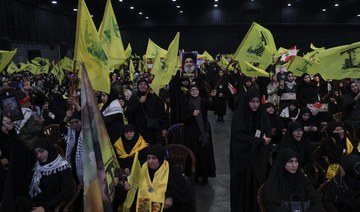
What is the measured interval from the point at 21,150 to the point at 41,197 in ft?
1.60

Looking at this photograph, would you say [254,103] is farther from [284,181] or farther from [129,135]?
[129,135]

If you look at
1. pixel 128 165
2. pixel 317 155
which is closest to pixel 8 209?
pixel 128 165

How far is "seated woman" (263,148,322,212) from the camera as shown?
2.97 metres

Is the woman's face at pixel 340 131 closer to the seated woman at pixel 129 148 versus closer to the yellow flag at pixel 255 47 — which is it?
the yellow flag at pixel 255 47

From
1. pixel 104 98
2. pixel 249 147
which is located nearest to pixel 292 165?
pixel 249 147

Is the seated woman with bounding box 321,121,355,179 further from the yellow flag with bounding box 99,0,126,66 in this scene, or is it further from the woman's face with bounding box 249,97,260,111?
the yellow flag with bounding box 99,0,126,66

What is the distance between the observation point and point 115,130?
174 inches

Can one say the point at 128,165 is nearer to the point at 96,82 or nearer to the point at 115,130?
the point at 115,130

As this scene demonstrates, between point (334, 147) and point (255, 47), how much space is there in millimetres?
1954

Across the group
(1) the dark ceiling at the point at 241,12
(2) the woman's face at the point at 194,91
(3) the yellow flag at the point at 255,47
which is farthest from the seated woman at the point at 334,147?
(1) the dark ceiling at the point at 241,12

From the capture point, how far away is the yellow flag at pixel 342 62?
4.04 meters

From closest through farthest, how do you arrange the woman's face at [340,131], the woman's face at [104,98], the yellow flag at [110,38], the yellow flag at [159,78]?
the woman's face at [340,131] → the yellow flag at [110,38] → the woman's face at [104,98] → the yellow flag at [159,78]

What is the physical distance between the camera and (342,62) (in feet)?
13.4

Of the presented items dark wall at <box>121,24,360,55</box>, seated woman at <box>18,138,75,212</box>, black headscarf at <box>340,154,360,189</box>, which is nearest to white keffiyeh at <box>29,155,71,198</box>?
seated woman at <box>18,138,75,212</box>
